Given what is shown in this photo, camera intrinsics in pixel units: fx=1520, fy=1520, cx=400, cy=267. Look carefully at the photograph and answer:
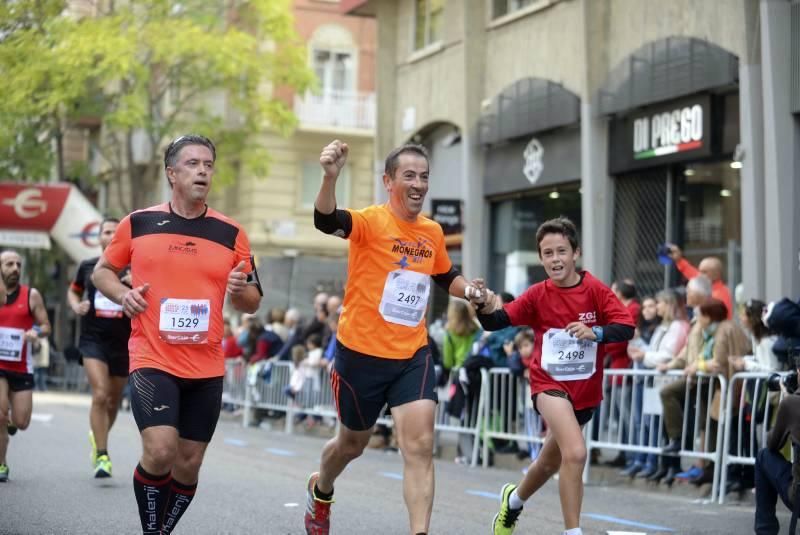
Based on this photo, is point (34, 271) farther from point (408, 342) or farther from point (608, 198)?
point (408, 342)

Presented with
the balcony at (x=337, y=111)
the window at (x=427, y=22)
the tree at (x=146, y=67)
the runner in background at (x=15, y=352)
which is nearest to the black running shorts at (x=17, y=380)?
the runner in background at (x=15, y=352)

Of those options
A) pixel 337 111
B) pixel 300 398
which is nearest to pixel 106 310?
pixel 300 398

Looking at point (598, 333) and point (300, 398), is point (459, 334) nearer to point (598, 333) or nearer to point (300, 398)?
point (300, 398)

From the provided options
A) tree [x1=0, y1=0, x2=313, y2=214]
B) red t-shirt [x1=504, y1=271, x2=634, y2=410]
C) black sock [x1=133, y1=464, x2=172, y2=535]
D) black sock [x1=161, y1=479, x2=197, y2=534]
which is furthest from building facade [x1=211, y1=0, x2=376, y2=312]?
black sock [x1=133, y1=464, x2=172, y2=535]

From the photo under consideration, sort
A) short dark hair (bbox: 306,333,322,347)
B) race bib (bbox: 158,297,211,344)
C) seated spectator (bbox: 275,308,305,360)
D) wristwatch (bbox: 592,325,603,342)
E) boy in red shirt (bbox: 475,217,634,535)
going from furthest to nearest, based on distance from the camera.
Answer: seated spectator (bbox: 275,308,305,360), short dark hair (bbox: 306,333,322,347), boy in red shirt (bbox: 475,217,634,535), wristwatch (bbox: 592,325,603,342), race bib (bbox: 158,297,211,344)

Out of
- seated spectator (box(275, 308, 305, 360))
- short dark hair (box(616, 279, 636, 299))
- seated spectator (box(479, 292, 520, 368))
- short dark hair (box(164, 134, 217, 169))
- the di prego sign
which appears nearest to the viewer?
short dark hair (box(164, 134, 217, 169))

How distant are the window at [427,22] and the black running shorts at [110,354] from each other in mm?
16122

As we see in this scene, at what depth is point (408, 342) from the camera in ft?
27.0

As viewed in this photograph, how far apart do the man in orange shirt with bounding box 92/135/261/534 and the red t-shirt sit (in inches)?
73.7

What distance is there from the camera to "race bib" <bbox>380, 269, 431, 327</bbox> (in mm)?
8203

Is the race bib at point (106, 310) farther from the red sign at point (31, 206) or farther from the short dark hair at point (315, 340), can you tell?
the red sign at point (31, 206)

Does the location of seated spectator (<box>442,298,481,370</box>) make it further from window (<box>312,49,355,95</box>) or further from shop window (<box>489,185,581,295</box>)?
window (<box>312,49,355,95</box>)

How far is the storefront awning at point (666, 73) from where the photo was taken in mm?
18766

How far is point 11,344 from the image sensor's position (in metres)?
12.6
